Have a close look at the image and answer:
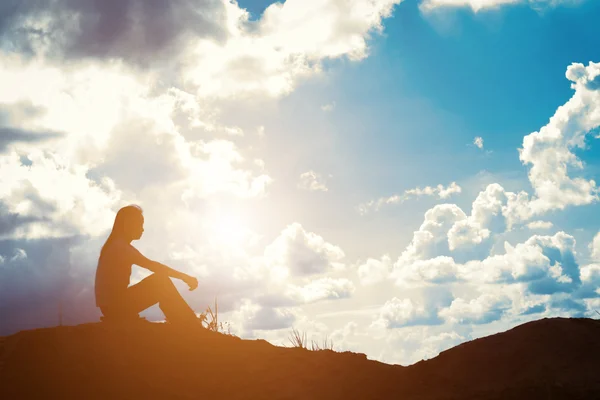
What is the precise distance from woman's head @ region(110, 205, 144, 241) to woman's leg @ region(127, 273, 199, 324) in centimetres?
89

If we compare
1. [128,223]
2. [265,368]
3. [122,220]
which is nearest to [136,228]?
[128,223]

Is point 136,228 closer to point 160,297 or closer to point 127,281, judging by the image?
point 127,281

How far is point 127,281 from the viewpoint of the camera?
35.4 ft

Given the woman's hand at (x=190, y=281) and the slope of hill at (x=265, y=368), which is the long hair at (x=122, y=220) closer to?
the woman's hand at (x=190, y=281)

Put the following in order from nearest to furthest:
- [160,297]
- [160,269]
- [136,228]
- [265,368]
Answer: [265,368] < [160,269] < [160,297] < [136,228]

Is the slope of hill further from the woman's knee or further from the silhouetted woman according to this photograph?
the woman's knee

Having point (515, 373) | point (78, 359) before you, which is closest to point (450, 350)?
point (515, 373)

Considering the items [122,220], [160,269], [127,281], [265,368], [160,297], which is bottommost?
[265,368]

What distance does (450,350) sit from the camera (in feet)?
38.3

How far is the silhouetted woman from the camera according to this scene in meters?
10.7

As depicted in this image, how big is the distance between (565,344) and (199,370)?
22.4 feet

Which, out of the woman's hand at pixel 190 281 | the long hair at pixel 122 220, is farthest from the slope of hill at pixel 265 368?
the long hair at pixel 122 220

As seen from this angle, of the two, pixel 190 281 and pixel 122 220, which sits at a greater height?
pixel 122 220

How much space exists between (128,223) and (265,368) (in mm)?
3687
